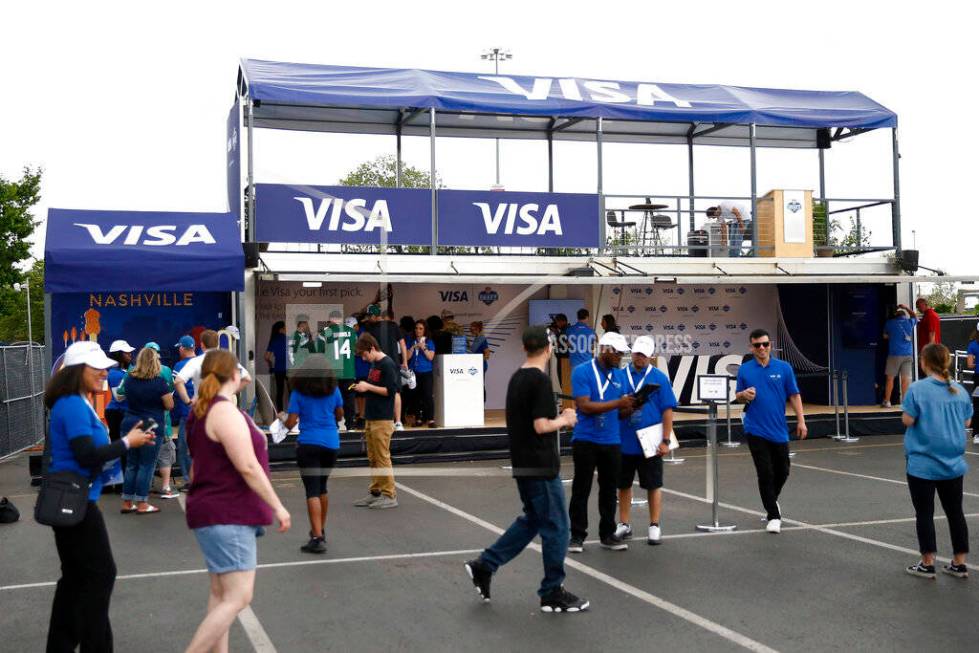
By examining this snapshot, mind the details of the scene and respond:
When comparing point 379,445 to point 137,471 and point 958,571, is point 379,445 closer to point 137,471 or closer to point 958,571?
point 137,471

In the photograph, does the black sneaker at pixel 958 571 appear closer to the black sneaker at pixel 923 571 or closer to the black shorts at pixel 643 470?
the black sneaker at pixel 923 571

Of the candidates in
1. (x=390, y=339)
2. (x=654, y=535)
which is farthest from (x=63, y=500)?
(x=390, y=339)

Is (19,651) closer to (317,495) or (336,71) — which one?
(317,495)

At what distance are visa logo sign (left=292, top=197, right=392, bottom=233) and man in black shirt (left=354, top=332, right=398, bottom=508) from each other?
5.64m

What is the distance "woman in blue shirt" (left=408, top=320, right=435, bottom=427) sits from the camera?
15.8 meters

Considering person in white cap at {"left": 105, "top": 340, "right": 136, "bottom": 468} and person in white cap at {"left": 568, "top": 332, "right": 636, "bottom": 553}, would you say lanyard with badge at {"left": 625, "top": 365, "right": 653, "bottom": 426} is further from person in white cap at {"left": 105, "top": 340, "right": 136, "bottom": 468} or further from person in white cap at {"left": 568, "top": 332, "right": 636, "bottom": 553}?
person in white cap at {"left": 105, "top": 340, "right": 136, "bottom": 468}

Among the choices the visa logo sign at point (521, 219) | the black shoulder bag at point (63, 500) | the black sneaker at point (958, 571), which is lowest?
the black sneaker at point (958, 571)

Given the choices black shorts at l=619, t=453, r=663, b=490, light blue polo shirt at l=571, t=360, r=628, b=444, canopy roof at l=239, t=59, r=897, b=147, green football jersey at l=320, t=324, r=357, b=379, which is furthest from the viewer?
green football jersey at l=320, t=324, r=357, b=379

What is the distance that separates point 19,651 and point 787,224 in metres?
15.3

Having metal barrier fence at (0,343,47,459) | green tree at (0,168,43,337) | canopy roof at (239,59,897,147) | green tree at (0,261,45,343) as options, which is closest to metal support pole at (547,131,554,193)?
canopy roof at (239,59,897,147)

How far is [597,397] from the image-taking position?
27.0ft

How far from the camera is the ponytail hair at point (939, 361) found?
7.31m

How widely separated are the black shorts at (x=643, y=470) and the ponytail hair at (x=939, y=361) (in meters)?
2.25

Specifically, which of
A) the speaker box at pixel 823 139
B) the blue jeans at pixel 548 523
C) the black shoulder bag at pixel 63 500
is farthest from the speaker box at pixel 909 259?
the black shoulder bag at pixel 63 500
